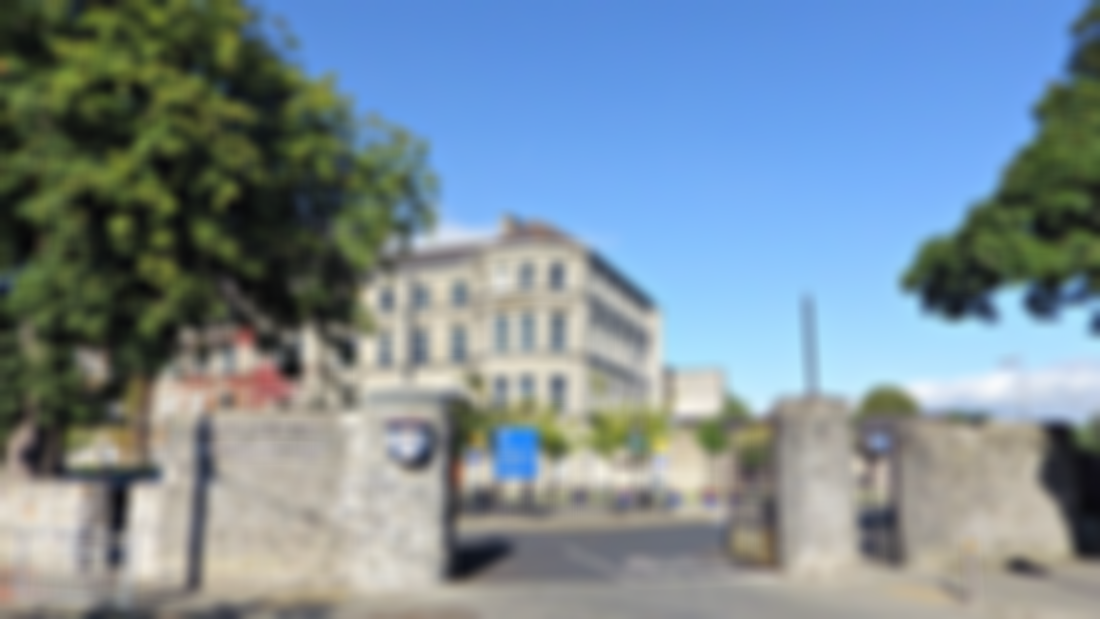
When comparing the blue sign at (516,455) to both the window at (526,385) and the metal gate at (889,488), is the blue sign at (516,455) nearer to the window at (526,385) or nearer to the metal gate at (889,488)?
the metal gate at (889,488)

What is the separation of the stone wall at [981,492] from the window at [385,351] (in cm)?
4915

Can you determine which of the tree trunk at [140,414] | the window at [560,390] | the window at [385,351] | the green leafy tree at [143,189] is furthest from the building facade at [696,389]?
the green leafy tree at [143,189]

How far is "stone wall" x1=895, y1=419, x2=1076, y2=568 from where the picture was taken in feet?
49.6

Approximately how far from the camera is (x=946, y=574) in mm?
14703

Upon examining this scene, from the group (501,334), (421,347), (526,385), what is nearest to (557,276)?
(501,334)

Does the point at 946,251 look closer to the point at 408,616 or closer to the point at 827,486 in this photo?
the point at 827,486

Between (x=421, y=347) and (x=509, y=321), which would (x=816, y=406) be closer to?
(x=509, y=321)

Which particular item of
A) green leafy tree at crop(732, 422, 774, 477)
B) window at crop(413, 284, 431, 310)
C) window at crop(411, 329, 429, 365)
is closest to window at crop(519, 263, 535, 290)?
window at crop(413, 284, 431, 310)

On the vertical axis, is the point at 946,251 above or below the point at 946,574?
above

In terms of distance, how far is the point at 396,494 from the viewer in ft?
42.2

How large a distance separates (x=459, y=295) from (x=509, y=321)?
16.0 feet

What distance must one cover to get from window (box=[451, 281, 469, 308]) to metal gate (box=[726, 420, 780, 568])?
42511 mm

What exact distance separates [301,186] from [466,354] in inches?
1625

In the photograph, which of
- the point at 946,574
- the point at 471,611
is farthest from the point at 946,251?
the point at 471,611
